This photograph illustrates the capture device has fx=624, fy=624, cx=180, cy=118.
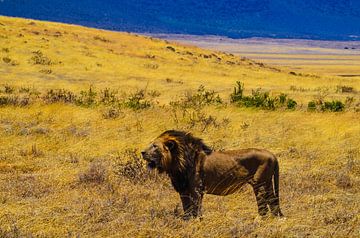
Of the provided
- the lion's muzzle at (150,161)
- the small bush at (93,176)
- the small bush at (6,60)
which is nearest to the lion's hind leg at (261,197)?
the lion's muzzle at (150,161)

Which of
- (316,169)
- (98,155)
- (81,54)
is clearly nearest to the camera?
(316,169)

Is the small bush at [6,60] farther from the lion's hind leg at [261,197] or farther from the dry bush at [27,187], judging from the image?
the lion's hind leg at [261,197]

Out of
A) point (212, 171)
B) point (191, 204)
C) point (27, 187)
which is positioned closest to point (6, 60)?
point (27, 187)

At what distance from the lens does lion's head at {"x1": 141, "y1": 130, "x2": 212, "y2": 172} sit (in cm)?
732

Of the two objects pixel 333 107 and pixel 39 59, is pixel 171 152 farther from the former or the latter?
pixel 39 59

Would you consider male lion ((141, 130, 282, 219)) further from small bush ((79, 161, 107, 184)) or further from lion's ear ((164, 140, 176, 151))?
small bush ((79, 161, 107, 184))

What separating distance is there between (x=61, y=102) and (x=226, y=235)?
41.8ft

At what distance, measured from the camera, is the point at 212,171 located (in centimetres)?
766

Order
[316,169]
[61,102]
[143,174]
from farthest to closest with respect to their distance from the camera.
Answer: [61,102]
[316,169]
[143,174]

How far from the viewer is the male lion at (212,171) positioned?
7.44m

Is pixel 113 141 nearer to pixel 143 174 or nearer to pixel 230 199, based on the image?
pixel 143 174

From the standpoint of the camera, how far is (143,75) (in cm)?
3391

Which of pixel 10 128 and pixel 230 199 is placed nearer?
pixel 230 199

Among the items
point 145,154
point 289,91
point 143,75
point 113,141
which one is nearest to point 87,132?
point 113,141
